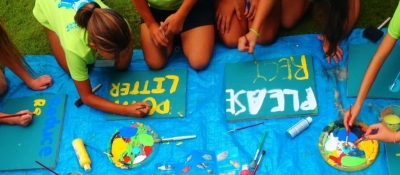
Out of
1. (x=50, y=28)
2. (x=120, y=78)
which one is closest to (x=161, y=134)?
(x=120, y=78)

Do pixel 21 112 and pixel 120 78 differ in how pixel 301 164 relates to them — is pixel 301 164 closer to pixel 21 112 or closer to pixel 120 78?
pixel 120 78

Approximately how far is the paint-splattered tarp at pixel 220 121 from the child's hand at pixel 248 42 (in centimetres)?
13

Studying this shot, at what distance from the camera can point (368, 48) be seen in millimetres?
1933

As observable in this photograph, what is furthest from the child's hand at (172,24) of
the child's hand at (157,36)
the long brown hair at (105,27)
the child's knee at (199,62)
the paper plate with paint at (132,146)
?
the paper plate with paint at (132,146)

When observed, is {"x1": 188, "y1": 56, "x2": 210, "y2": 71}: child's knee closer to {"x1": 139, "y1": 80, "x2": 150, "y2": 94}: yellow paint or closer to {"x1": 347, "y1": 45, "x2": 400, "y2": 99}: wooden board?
{"x1": 139, "y1": 80, "x2": 150, "y2": 94}: yellow paint

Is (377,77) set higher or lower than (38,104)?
higher

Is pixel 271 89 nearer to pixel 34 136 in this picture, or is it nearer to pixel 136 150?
pixel 136 150

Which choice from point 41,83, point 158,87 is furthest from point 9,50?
point 158,87

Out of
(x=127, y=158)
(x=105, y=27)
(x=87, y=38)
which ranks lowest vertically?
(x=127, y=158)

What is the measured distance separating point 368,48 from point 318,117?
0.41m

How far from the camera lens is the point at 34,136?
6.34ft

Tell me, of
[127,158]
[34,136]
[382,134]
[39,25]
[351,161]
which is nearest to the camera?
[382,134]

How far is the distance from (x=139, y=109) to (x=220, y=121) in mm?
351

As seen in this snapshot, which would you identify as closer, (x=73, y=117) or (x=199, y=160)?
(x=199, y=160)
